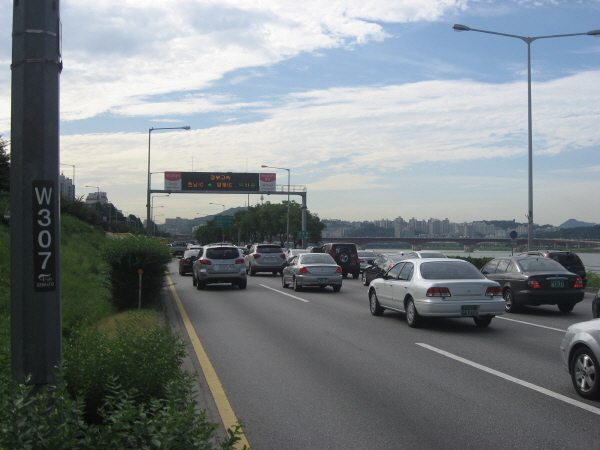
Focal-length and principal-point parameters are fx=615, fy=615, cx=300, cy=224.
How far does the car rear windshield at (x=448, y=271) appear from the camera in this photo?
12.9 m

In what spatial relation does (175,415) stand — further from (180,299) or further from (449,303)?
(180,299)

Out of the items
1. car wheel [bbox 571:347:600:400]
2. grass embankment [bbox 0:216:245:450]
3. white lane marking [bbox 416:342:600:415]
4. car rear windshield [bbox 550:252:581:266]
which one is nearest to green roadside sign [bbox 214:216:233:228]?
car rear windshield [bbox 550:252:581:266]

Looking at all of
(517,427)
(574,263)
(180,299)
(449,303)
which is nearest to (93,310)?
(180,299)

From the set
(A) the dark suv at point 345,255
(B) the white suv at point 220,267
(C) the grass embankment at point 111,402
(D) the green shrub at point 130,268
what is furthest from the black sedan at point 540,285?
(A) the dark suv at point 345,255

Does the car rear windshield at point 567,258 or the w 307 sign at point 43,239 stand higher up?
the w 307 sign at point 43,239

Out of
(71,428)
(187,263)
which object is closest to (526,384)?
(71,428)

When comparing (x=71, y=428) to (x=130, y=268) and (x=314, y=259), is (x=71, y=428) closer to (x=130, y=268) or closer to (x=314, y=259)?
(x=130, y=268)

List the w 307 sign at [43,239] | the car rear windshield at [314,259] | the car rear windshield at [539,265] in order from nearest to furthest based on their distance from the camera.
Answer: the w 307 sign at [43,239]
the car rear windshield at [539,265]
the car rear windshield at [314,259]

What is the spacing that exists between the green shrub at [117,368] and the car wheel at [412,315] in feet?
25.1

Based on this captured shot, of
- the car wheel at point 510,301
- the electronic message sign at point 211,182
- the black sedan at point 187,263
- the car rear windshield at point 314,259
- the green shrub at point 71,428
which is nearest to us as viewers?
the green shrub at point 71,428

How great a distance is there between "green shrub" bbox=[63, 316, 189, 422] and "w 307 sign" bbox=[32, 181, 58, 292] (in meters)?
1.35

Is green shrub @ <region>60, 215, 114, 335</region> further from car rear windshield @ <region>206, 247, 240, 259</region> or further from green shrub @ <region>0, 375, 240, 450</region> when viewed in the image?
green shrub @ <region>0, 375, 240, 450</region>

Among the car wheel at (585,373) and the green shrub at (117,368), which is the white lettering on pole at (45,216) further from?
the car wheel at (585,373)

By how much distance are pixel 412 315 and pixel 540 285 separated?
4776 mm
